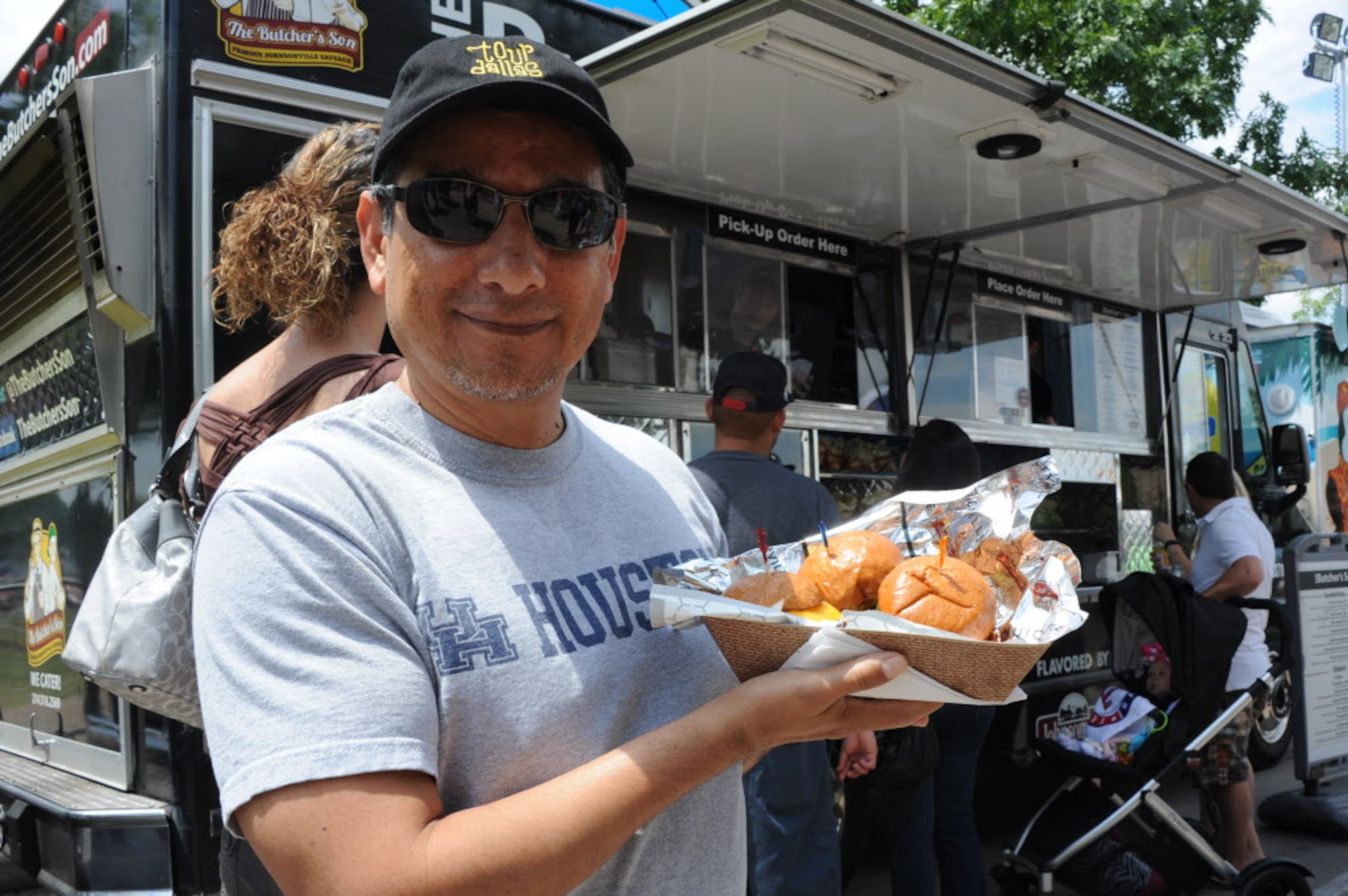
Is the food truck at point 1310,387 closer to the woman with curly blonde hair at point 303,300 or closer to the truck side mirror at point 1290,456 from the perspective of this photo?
the truck side mirror at point 1290,456

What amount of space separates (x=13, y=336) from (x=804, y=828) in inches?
127

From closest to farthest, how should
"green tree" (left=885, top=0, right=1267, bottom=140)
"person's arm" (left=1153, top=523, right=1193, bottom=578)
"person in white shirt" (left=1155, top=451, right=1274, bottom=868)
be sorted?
"person in white shirt" (left=1155, top=451, right=1274, bottom=868) → "person's arm" (left=1153, top=523, right=1193, bottom=578) → "green tree" (left=885, top=0, right=1267, bottom=140)

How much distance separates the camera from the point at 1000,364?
6043mm

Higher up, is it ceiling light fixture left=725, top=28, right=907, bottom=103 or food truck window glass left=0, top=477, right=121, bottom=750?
ceiling light fixture left=725, top=28, right=907, bottom=103

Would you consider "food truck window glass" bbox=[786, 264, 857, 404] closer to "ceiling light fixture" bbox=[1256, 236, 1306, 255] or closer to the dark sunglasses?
"ceiling light fixture" bbox=[1256, 236, 1306, 255]

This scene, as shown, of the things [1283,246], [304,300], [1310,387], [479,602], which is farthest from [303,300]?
[1310,387]

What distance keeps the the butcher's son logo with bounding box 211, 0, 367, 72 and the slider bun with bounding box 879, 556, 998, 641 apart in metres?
2.31

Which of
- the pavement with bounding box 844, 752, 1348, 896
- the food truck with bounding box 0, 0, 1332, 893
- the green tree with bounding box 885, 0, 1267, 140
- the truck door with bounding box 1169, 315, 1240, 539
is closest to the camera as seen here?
the food truck with bounding box 0, 0, 1332, 893

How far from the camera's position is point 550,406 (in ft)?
4.50

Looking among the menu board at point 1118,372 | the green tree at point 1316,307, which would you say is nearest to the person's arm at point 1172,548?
the menu board at point 1118,372

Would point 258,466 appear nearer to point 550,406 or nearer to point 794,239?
point 550,406

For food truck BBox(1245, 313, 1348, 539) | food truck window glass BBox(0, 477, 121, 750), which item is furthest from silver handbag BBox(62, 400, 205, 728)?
food truck BBox(1245, 313, 1348, 539)

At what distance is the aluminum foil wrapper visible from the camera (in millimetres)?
1477

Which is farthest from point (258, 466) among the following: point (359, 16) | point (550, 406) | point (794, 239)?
point (794, 239)
